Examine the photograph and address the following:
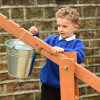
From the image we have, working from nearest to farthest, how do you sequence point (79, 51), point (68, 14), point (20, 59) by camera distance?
1. point (20, 59)
2. point (79, 51)
3. point (68, 14)

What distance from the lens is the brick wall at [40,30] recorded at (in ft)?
9.80

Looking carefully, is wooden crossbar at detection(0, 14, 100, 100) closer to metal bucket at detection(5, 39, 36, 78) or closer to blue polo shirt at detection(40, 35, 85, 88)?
metal bucket at detection(5, 39, 36, 78)

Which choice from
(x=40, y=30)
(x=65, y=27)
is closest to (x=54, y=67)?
(x=65, y=27)

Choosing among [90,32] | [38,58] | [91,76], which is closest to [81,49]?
[91,76]

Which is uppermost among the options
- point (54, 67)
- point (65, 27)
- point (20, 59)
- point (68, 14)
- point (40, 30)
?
point (68, 14)

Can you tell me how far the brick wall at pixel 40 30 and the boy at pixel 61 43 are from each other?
787 millimetres

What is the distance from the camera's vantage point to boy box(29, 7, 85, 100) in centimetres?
213

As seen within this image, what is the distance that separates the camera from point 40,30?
3.12 meters

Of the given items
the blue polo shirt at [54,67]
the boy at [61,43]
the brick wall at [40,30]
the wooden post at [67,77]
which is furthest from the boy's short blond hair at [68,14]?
the brick wall at [40,30]

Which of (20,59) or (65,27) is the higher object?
(65,27)

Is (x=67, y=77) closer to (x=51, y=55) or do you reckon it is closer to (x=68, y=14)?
(x=51, y=55)

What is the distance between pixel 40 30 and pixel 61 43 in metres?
0.95

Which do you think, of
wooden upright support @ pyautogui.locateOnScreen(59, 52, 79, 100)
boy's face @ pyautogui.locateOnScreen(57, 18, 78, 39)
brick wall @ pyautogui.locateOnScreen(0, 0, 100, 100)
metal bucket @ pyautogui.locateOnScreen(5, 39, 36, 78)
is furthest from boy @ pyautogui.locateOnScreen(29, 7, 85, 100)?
brick wall @ pyautogui.locateOnScreen(0, 0, 100, 100)

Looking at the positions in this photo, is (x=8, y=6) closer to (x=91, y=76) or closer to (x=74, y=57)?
(x=74, y=57)
